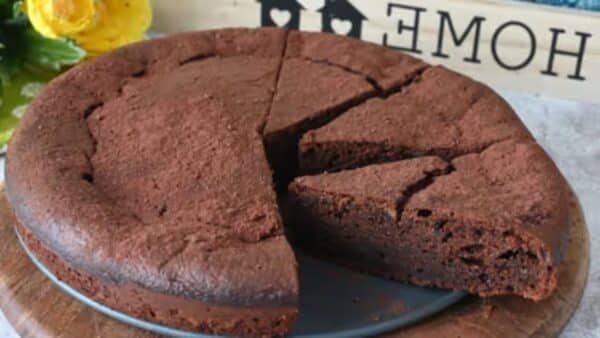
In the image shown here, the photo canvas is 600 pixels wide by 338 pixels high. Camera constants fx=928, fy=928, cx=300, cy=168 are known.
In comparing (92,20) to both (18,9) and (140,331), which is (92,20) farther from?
(140,331)

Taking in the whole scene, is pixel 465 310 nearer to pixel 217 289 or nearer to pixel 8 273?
pixel 217 289

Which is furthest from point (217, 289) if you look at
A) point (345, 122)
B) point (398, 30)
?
point (398, 30)

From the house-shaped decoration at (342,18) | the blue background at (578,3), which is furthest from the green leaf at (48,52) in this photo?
the blue background at (578,3)

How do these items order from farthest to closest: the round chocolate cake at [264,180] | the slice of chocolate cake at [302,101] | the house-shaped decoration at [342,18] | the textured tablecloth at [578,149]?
the house-shaped decoration at [342,18] < the slice of chocolate cake at [302,101] < the textured tablecloth at [578,149] < the round chocolate cake at [264,180]

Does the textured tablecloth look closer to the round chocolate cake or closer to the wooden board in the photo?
the wooden board

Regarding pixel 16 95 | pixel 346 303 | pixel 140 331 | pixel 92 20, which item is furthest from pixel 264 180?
pixel 16 95

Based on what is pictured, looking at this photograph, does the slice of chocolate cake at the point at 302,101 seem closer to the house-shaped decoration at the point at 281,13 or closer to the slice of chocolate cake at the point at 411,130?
the slice of chocolate cake at the point at 411,130

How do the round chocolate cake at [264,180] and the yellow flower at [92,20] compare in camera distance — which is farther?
the yellow flower at [92,20]

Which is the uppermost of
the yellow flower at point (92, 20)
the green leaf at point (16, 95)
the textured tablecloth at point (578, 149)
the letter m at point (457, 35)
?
the yellow flower at point (92, 20)
